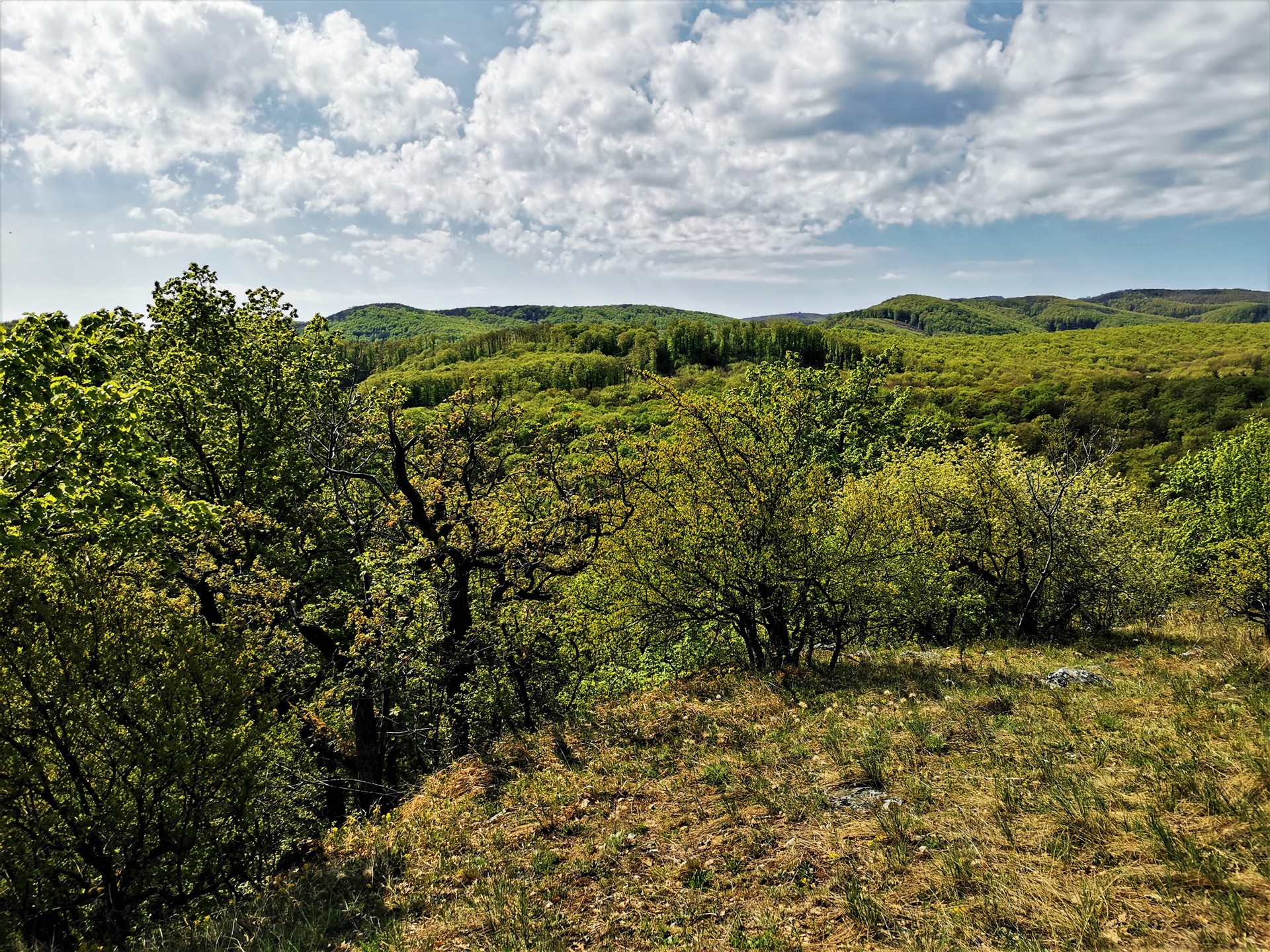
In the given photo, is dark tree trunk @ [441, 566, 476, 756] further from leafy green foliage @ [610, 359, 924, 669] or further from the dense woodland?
leafy green foliage @ [610, 359, 924, 669]

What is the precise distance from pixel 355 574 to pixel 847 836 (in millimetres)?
16455

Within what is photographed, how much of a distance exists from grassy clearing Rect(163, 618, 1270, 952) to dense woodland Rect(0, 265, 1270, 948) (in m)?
2.73

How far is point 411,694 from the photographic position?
17109 mm

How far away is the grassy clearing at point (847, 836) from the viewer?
20.1 feet

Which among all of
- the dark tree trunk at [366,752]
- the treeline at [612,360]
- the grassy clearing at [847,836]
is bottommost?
the dark tree trunk at [366,752]

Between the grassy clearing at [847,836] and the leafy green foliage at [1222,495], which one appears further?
the leafy green foliage at [1222,495]

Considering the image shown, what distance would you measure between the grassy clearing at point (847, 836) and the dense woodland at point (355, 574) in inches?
108

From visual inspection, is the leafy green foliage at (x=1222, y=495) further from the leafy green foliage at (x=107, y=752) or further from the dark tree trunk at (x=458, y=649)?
the leafy green foliage at (x=107, y=752)

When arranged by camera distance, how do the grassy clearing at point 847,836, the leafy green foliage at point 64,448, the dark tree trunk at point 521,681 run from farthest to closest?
the dark tree trunk at point 521,681 → the leafy green foliage at point 64,448 → the grassy clearing at point 847,836

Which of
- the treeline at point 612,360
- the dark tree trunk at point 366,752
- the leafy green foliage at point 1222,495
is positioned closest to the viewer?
the dark tree trunk at point 366,752

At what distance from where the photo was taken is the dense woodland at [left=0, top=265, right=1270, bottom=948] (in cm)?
938

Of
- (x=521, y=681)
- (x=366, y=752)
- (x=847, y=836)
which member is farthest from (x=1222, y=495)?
(x=366, y=752)

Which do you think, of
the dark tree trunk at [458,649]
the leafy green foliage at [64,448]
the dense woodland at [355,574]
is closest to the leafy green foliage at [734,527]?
the dense woodland at [355,574]

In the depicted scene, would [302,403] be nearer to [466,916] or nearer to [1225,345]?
[466,916]
